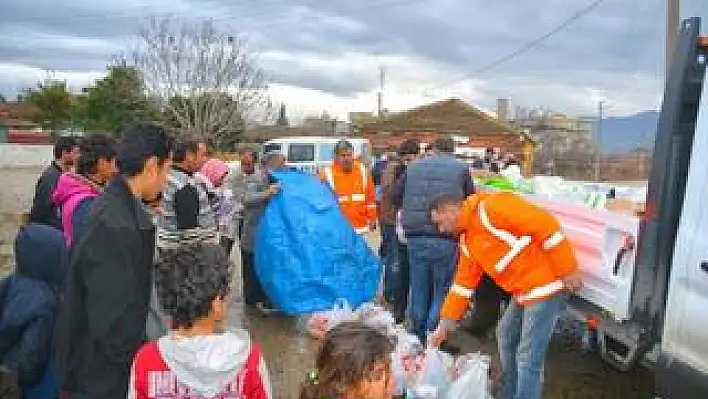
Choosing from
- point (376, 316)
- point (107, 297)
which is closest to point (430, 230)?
point (376, 316)

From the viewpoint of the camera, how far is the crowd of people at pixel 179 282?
8.27 feet

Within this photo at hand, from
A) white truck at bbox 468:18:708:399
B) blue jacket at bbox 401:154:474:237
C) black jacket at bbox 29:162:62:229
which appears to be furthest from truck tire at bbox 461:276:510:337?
black jacket at bbox 29:162:62:229

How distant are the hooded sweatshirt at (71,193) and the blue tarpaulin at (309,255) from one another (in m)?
2.88

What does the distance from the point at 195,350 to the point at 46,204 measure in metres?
3.65

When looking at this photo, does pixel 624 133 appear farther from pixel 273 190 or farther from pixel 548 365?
pixel 273 190

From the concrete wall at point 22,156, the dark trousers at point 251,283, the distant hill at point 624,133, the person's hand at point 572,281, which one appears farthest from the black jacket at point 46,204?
the concrete wall at point 22,156

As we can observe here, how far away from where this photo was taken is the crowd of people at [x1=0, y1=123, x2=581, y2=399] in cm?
252

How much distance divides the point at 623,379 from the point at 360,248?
2632 millimetres

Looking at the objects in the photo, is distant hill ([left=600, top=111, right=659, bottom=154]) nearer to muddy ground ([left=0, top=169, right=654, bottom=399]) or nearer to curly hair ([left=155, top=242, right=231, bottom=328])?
muddy ground ([left=0, top=169, right=654, bottom=399])

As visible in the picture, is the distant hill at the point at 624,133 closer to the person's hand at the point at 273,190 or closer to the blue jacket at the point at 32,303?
the person's hand at the point at 273,190

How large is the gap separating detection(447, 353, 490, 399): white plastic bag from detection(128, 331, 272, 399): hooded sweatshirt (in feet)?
7.28

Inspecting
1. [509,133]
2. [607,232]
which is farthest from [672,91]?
[509,133]

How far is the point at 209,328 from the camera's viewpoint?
8.61ft

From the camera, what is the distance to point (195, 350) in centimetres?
253
